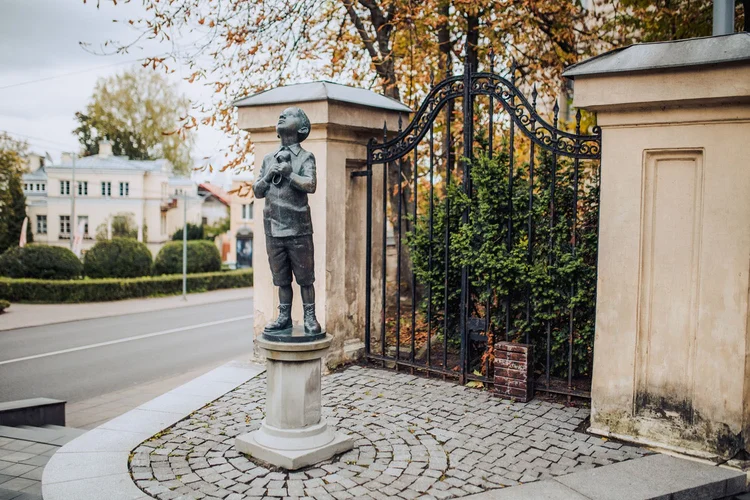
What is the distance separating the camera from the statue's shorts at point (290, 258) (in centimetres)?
511

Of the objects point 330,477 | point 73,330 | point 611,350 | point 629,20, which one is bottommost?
point 73,330

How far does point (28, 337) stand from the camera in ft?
52.3

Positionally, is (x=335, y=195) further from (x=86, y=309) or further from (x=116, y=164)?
(x=116, y=164)

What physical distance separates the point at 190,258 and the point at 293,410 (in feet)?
89.8

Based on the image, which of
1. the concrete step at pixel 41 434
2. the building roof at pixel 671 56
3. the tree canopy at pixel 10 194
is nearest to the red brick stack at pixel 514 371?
the building roof at pixel 671 56

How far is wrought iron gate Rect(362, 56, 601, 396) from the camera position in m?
6.23

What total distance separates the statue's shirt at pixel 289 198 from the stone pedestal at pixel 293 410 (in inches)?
36.8

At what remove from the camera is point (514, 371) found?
6398 millimetres

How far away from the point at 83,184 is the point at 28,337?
34470mm

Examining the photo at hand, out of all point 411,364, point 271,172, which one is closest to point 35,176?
point 411,364

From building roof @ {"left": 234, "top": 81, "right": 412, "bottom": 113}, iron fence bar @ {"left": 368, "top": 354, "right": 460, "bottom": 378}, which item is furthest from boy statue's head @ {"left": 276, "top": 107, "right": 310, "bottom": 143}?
iron fence bar @ {"left": 368, "top": 354, "right": 460, "bottom": 378}

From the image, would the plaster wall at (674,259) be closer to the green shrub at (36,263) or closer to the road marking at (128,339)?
the road marking at (128,339)

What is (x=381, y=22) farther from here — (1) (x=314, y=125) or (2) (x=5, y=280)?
(2) (x=5, y=280)

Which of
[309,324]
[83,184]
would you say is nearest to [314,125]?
[309,324]
